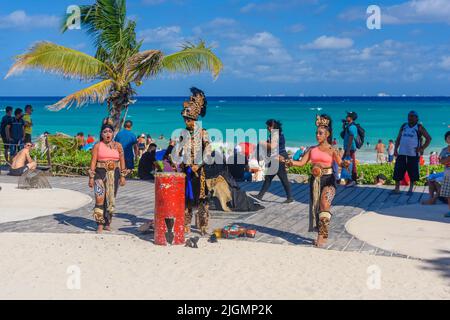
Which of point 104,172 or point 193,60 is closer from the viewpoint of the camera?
point 104,172

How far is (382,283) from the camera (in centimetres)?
723

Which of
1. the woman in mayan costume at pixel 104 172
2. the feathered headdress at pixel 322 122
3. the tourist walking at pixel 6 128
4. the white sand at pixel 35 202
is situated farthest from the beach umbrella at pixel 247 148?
the feathered headdress at pixel 322 122

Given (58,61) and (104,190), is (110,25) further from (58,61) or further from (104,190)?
(104,190)

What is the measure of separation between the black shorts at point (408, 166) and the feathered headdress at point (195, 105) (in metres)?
5.78

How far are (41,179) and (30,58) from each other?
3.20 metres

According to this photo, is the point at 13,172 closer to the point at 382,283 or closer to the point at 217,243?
the point at 217,243

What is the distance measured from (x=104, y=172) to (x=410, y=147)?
6.85m

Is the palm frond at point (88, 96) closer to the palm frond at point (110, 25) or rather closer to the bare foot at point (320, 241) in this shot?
the palm frond at point (110, 25)

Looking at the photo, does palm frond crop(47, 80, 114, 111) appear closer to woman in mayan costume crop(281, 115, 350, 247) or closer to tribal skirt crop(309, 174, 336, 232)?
woman in mayan costume crop(281, 115, 350, 247)

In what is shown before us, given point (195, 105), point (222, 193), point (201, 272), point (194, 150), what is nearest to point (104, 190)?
point (194, 150)

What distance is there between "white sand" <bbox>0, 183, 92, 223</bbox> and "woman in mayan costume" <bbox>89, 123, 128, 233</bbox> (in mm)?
2277

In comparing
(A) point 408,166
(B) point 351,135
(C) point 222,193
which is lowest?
(C) point 222,193

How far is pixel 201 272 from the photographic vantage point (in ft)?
25.2

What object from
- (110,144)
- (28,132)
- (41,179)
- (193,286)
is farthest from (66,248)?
(28,132)
